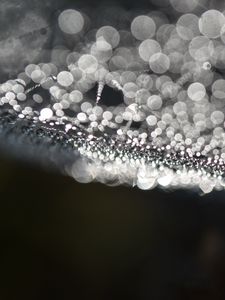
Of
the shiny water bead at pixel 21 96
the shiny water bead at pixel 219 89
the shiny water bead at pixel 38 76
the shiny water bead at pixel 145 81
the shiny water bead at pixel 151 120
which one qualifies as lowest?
the shiny water bead at pixel 21 96

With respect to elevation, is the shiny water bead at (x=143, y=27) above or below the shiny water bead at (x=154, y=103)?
above

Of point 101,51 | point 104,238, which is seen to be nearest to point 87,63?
point 101,51

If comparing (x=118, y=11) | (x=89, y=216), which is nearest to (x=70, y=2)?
(x=118, y=11)

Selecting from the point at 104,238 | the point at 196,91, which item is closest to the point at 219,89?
the point at 196,91

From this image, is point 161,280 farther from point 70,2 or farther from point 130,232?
point 70,2

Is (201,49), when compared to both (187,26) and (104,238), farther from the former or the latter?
(104,238)

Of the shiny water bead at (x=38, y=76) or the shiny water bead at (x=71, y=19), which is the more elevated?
the shiny water bead at (x=71, y=19)
